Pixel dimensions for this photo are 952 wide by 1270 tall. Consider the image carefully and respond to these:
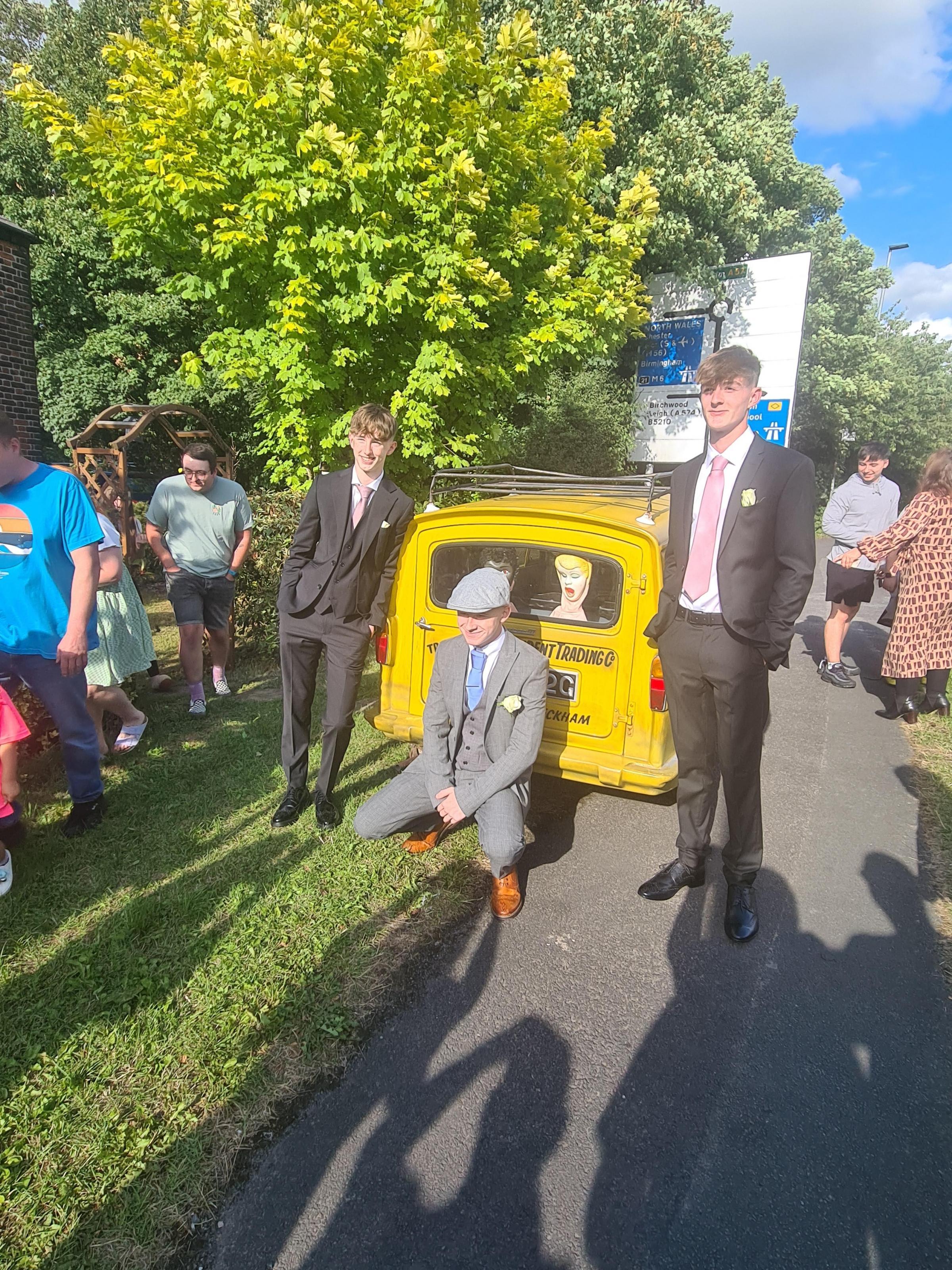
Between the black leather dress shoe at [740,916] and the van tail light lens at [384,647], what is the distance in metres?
2.35

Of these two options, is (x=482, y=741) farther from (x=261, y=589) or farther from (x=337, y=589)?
(x=261, y=589)

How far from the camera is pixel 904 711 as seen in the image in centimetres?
622

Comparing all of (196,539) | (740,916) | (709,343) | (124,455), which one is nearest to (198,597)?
(196,539)

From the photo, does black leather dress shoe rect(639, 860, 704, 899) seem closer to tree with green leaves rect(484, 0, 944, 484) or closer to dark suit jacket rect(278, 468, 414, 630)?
dark suit jacket rect(278, 468, 414, 630)

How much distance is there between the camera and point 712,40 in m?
15.0

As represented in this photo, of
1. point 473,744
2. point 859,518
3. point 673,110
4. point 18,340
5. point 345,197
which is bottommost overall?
point 473,744

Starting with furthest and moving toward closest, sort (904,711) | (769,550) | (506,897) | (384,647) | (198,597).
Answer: (904,711), (198,597), (384,647), (506,897), (769,550)

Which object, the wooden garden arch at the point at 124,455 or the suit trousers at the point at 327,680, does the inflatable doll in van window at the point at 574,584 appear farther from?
the wooden garden arch at the point at 124,455

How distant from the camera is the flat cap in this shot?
323 cm

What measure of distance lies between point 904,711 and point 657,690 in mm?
3793

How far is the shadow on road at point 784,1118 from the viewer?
1975 millimetres

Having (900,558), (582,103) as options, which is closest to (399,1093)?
(900,558)

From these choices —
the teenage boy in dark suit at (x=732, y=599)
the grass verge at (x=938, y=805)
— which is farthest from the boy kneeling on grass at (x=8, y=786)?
the grass verge at (x=938, y=805)

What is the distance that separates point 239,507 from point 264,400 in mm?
1846
